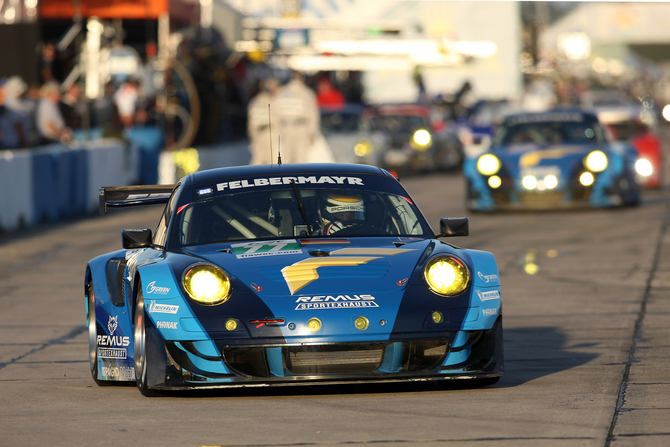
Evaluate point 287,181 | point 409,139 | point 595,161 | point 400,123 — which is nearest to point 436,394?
point 287,181

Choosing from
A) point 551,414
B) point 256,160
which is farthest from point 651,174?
point 551,414

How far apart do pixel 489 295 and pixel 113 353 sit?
1.94 m

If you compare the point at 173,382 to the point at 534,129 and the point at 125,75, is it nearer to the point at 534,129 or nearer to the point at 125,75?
the point at 534,129

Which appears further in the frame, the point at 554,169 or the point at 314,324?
the point at 554,169

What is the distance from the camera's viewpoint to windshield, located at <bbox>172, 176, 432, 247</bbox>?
6535 millimetres

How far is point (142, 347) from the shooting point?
5859mm

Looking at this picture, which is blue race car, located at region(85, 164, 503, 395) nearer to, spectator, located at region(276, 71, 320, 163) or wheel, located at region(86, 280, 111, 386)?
wheel, located at region(86, 280, 111, 386)

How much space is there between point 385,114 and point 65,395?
21.8 meters

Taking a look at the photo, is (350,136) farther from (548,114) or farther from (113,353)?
(113,353)

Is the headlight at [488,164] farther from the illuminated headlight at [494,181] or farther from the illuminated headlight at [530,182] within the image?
the illuminated headlight at [530,182]

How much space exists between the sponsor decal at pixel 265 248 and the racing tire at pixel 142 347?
0.50m

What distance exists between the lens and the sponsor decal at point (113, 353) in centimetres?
640

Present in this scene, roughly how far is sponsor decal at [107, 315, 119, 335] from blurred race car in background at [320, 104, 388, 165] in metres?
16.0

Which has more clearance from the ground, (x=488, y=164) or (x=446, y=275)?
(x=446, y=275)
